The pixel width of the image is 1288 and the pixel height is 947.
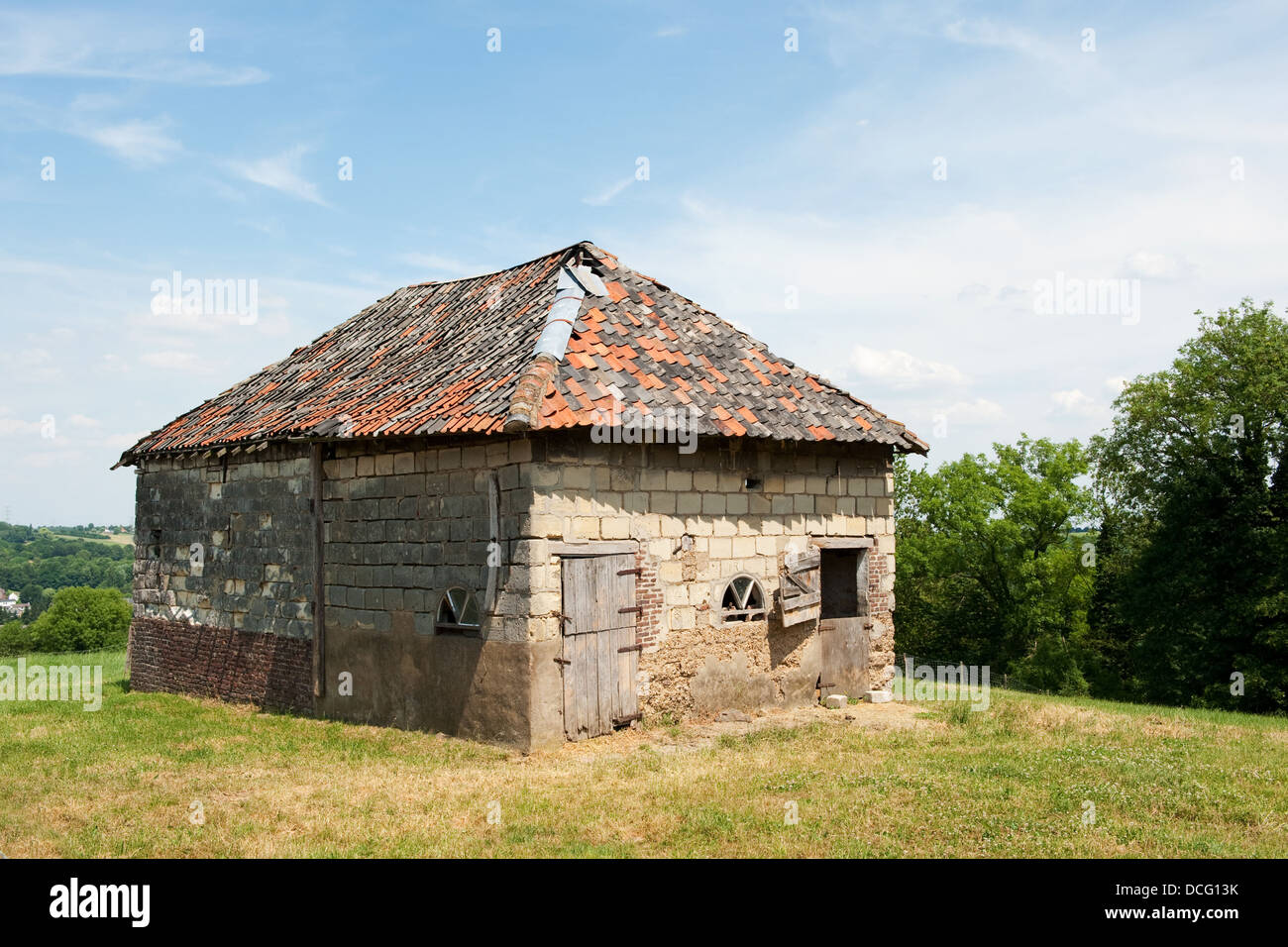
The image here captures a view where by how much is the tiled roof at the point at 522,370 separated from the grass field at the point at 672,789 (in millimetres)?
3415

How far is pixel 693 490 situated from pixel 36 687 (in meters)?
12.2

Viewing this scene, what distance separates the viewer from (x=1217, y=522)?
2377 centimetres

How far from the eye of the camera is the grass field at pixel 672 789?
22.6 ft

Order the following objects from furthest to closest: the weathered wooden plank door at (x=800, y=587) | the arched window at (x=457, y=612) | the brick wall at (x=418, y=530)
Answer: the weathered wooden plank door at (x=800, y=587)
the arched window at (x=457, y=612)
the brick wall at (x=418, y=530)

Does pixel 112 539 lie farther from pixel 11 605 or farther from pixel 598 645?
pixel 598 645

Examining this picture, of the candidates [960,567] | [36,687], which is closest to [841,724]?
[36,687]

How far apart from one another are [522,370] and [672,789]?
4.79 m

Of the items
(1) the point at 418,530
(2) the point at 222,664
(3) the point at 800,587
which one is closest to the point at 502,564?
(1) the point at 418,530

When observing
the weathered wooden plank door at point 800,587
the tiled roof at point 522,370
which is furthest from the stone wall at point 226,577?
the weathered wooden plank door at point 800,587

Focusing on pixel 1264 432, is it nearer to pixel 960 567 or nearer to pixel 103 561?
pixel 960 567

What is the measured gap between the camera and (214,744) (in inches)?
434

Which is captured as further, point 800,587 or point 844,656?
point 844,656

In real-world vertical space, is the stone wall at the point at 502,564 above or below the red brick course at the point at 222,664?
above

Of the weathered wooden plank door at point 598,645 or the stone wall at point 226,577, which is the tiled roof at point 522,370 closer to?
the stone wall at point 226,577
